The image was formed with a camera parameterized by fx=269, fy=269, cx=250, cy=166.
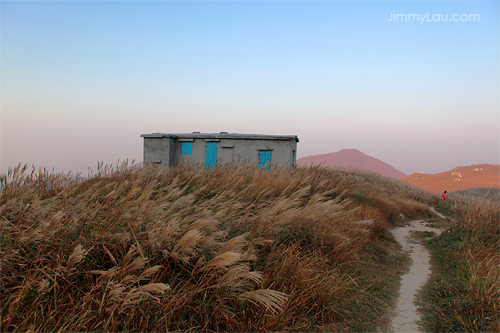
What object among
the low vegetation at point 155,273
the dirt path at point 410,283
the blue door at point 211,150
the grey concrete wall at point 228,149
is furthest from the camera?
the blue door at point 211,150

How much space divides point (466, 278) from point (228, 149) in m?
16.8

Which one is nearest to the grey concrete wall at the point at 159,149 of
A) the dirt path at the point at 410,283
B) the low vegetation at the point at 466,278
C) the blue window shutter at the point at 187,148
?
the blue window shutter at the point at 187,148

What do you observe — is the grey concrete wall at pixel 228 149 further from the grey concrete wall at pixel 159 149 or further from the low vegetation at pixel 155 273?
the low vegetation at pixel 155 273

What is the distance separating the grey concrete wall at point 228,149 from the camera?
1892 centimetres

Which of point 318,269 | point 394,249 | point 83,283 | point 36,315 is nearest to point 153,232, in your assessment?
point 83,283

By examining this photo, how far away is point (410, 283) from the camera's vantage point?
491 centimetres

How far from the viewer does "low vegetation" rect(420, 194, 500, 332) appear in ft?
11.0

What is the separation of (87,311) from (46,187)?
2.69 m

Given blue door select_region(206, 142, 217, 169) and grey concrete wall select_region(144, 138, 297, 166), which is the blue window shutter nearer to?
grey concrete wall select_region(144, 138, 297, 166)

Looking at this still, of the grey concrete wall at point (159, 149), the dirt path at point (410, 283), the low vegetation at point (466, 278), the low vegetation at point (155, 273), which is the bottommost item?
the dirt path at point (410, 283)

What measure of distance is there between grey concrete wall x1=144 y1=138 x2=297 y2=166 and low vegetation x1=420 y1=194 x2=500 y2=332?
12.2 metres

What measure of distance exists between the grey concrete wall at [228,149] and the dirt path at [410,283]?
423 inches

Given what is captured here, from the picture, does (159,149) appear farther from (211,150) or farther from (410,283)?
(410,283)

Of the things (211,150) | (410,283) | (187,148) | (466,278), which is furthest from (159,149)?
(466,278)
